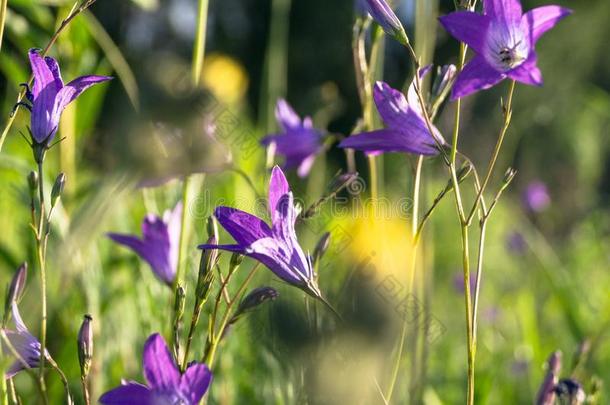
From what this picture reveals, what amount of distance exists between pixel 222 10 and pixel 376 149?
34.2 feet

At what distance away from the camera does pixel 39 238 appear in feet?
2.06

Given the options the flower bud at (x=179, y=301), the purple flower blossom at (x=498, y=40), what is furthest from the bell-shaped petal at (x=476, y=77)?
the flower bud at (x=179, y=301)

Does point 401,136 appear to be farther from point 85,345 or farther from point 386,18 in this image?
point 85,345

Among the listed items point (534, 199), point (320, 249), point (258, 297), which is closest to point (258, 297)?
point (258, 297)

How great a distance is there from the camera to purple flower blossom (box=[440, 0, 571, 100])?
64 cm

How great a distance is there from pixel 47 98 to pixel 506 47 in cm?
36

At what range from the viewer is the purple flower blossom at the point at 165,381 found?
55cm

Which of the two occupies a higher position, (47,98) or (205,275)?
(47,98)

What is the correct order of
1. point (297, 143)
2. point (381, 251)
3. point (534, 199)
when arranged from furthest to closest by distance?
point (534, 199)
point (297, 143)
point (381, 251)

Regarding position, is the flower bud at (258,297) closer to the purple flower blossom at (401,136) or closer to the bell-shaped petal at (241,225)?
the bell-shaped petal at (241,225)

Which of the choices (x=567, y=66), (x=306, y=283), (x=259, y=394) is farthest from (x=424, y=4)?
(x=567, y=66)

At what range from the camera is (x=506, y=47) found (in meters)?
0.68

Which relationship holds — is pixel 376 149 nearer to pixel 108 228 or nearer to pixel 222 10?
pixel 108 228

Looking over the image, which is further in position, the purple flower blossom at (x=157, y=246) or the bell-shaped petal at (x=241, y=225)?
the purple flower blossom at (x=157, y=246)
